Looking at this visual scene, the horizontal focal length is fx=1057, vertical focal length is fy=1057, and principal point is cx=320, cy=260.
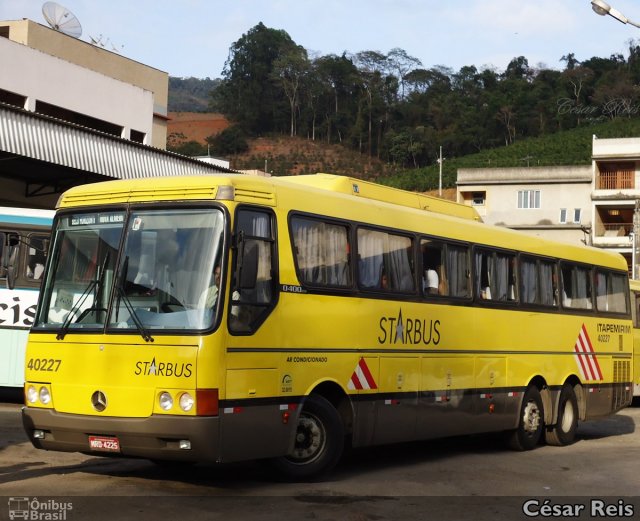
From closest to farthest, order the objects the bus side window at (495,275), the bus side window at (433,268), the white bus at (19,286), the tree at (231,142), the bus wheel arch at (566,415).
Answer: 1. the bus side window at (433,268)
2. the bus side window at (495,275)
3. the bus wheel arch at (566,415)
4. the white bus at (19,286)
5. the tree at (231,142)

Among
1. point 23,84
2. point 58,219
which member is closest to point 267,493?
point 58,219

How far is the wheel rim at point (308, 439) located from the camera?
10797 mm

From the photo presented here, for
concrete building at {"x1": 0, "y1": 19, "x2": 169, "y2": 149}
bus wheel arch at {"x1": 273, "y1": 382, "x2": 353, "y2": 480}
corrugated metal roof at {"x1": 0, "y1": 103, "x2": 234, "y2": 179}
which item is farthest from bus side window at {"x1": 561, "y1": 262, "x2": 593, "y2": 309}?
concrete building at {"x1": 0, "y1": 19, "x2": 169, "y2": 149}

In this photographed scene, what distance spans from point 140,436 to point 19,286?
978cm

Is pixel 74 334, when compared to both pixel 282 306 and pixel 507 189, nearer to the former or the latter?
pixel 282 306

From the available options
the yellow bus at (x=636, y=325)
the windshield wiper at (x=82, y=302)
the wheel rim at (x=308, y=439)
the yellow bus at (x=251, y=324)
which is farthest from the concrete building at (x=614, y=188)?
the windshield wiper at (x=82, y=302)

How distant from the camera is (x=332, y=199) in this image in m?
11.7

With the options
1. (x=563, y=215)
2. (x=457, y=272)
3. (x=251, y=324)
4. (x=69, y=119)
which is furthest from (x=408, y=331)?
(x=563, y=215)

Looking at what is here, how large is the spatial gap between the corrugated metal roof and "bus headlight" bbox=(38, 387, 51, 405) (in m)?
14.1

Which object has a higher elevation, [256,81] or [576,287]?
[256,81]

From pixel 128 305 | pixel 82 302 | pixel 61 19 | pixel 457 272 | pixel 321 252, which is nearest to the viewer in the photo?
pixel 128 305

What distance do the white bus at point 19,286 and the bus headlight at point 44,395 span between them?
8.45 metres

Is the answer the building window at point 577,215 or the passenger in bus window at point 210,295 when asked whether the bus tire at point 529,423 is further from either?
the building window at point 577,215

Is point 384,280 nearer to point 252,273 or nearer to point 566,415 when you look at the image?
point 252,273
